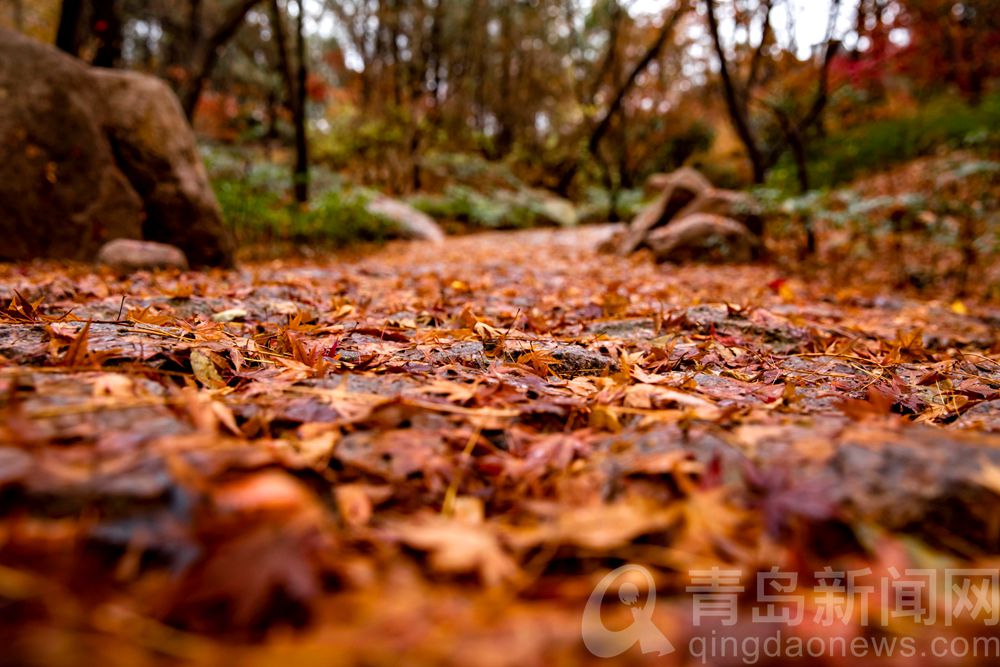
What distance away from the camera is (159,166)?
4.23 meters

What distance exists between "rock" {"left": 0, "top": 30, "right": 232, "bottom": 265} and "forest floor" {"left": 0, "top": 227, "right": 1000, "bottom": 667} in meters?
2.79

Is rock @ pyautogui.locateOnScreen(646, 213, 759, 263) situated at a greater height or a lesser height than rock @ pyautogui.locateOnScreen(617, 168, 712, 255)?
lesser

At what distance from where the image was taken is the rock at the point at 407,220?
27.3 ft

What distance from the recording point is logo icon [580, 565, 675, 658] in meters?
0.56

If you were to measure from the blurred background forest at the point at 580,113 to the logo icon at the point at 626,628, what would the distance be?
184 inches

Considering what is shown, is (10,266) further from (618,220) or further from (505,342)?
(618,220)

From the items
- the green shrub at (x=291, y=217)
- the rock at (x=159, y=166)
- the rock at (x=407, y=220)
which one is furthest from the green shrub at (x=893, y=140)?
the rock at (x=159, y=166)

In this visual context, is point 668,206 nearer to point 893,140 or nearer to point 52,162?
point 52,162

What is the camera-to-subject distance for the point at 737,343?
6.33 ft

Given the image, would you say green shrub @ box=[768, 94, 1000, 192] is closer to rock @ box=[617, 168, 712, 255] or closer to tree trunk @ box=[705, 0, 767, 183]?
tree trunk @ box=[705, 0, 767, 183]

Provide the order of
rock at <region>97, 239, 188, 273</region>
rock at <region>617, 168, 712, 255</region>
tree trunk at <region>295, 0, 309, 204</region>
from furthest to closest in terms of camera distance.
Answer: tree trunk at <region>295, 0, 309, 204</region> → rock at <region>617, 168, 712, 255</region> → rock at <region>97, 239, 188, 273</region>

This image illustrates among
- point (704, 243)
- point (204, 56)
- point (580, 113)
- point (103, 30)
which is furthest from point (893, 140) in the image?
point (103, 30)

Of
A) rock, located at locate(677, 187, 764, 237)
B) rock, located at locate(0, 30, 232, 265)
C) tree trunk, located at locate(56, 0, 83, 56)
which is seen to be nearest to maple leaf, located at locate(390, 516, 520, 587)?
rock, located at locate(0, 30, 232, 265)

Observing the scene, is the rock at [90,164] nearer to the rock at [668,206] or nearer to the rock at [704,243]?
the rock at [704,243]
